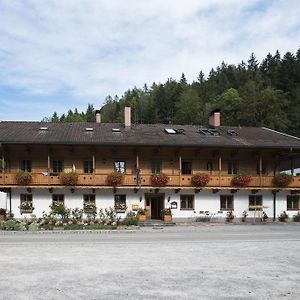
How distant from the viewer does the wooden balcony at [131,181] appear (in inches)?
1181

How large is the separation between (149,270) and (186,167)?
2243cm

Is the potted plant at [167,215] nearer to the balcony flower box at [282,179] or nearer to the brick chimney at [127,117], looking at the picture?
the balcony flower box at [282,179]

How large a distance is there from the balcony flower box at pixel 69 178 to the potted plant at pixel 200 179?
8.43 m

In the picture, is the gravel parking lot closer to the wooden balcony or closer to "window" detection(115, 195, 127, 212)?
the wooden balcony

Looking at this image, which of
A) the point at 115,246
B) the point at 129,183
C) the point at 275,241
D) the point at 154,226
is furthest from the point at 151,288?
the point at 129,183

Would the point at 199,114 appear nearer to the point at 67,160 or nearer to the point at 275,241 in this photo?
the point at 67,160

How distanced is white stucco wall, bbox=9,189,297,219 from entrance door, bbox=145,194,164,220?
0.62 metres

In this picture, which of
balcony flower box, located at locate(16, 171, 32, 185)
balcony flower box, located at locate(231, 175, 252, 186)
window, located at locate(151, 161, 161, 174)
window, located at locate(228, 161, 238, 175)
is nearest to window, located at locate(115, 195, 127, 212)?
window, located at locate(151, 161, 161, 174)

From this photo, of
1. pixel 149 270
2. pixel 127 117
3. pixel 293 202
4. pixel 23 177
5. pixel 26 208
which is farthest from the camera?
pixel 127 117

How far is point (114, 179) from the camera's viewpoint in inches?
1188

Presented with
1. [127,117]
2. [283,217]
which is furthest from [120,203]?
[283,217]

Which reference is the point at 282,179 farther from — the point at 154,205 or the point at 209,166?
the point at 154,205

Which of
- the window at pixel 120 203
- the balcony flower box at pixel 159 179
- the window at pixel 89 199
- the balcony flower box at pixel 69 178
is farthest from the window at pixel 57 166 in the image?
the balcony flower box at pixel 159 179

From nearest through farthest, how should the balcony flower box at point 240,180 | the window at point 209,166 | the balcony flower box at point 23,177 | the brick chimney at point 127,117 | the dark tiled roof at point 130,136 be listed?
the balcony flower box at point 23,177 → the dark tiled roof at point 130,136 → the balcony flower box at point 240,180 → the window at point 209,166 → the brick chimney at point 127,117
